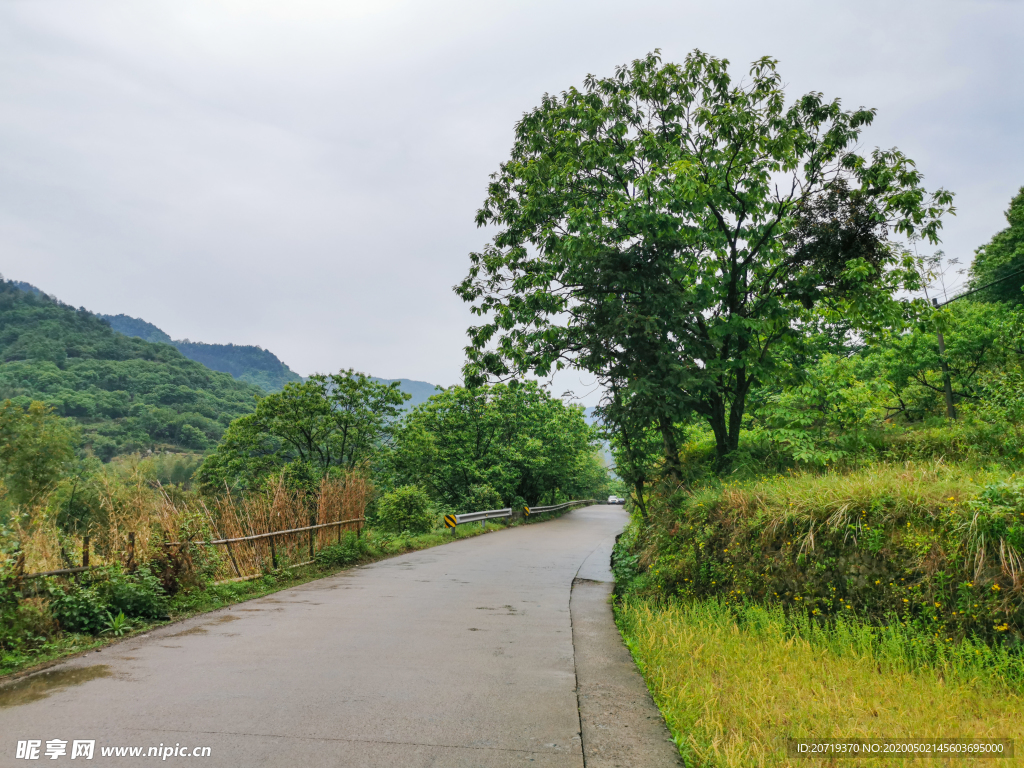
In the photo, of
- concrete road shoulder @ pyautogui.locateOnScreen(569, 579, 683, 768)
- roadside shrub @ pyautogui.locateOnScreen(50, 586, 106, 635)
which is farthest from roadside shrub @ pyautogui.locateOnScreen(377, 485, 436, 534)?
concrete road shoulder @ pyautogui.locateOnScreen(569, 579, 683, 768)

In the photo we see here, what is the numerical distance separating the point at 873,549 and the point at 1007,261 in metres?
37.2

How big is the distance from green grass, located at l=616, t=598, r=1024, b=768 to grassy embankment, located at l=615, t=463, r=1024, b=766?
2 cm

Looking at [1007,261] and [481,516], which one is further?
[1007,261]

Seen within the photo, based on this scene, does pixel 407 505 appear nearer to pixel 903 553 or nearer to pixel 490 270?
pixel 490 270

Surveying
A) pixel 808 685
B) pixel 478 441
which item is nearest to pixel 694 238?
pixel 808 685

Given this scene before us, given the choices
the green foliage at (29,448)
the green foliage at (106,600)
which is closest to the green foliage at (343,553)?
the green foliage at (106,600)

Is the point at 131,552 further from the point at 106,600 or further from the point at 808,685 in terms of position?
the point at 808,685

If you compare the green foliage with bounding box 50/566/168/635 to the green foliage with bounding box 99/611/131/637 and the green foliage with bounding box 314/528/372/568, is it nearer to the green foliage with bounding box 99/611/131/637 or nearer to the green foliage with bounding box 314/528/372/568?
the green foliage with bounding box 99/611/131/637

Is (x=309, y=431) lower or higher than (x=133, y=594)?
higher

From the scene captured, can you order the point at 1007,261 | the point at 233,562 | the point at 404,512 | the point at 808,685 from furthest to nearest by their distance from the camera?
the point at 1007,261 → the point at 404,512 → the point at 233,562 → the point at 808,685

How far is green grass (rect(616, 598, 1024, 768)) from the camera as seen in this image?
12.7 ft

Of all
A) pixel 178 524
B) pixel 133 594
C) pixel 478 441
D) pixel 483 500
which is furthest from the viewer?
pixel 478 441

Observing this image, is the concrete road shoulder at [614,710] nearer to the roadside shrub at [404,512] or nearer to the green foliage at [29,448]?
the roadside shrub at [404,512]

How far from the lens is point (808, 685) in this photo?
4.71m
